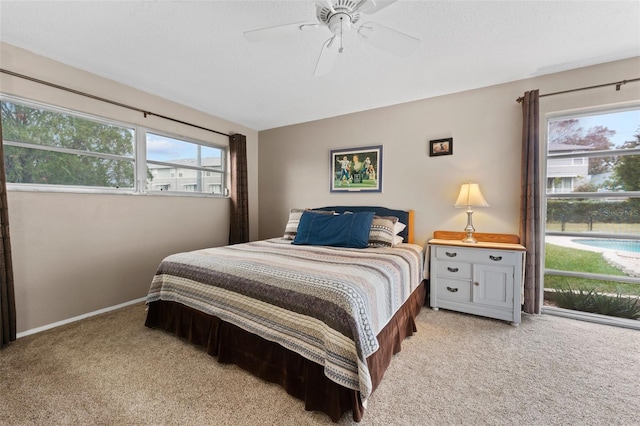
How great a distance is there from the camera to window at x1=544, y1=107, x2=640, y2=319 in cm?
240

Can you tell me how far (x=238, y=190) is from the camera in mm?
3932

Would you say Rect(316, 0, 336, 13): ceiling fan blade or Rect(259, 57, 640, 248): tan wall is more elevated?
Rect(316, 0, 336, 13): ceiling fan blade

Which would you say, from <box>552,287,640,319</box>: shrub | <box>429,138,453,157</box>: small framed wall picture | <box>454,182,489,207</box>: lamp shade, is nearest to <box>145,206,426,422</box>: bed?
<box>454,182,489,207</box>: lamp shade

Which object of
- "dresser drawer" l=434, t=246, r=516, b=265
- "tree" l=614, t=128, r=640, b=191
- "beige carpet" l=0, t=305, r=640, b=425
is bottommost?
"beige carpet" l=0, t=305, r=640, b=425

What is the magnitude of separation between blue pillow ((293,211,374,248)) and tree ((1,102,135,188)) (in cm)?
205

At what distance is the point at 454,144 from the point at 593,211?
4.76 feet

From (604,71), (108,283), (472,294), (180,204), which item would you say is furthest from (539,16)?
(108,283)

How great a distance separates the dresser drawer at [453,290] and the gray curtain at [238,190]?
110 inches

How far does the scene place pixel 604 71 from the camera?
7.73ft

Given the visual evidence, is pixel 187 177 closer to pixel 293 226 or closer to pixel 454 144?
pixel 293 226

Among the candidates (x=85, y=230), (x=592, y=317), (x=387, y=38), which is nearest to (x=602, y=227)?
(x=592, y=317)

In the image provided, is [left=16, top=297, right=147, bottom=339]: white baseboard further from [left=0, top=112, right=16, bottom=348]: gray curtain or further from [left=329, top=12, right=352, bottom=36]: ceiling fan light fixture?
[left=329, top=12, right=352, bottom=36]: ceiling fan light fixture

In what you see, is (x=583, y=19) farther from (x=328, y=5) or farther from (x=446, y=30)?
(x=328, y=5)

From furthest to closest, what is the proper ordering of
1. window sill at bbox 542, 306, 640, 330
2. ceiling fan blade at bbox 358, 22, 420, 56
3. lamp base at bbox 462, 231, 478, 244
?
lamp base at bbox 462, 231, 478, 244
window sill at bbox 542, 306, 640, 330
ceiling fan blade at bbox 358, 22, 420, 56
